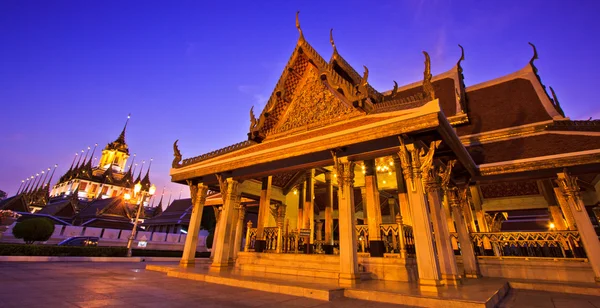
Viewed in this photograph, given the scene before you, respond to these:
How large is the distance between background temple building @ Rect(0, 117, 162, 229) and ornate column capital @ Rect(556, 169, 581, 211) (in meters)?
27.9

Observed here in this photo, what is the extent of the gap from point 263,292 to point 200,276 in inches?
106

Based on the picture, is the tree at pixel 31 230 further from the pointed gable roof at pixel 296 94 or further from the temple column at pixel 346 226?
the temple column at pixel 346 226

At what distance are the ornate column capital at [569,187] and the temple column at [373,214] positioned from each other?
492 centimetres

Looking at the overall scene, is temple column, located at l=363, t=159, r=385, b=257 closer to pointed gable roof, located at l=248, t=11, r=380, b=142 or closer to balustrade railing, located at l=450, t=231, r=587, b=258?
pointed gable roof, located at l=248, t=11, r=380, b=142

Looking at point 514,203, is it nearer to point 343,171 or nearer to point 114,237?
point 343,171

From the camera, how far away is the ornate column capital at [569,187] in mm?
7168

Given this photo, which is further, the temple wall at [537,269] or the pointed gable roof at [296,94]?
the pointed gable roof at [296,94]

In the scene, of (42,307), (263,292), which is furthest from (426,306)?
(42,307)

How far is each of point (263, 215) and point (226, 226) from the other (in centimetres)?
210

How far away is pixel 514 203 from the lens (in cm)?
1271

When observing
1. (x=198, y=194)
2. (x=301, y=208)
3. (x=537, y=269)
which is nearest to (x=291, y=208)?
(x=301, y=208)

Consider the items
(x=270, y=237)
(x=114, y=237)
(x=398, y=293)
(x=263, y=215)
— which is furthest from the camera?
(x=114, y=237)

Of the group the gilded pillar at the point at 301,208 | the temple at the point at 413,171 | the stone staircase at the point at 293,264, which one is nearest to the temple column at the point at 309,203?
the temple at the point at 413,171

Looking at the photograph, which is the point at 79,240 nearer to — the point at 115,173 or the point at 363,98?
the point at 363,98
